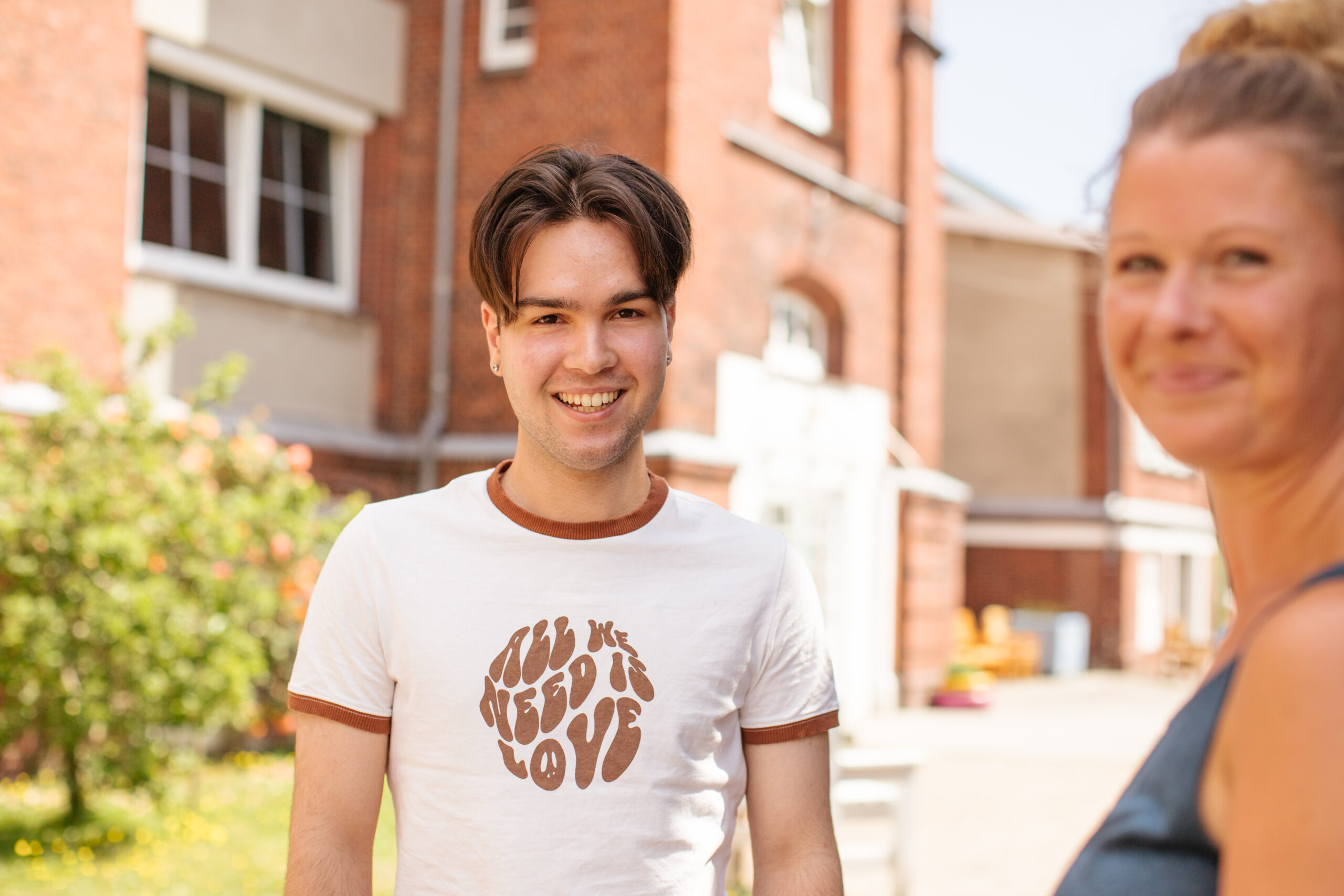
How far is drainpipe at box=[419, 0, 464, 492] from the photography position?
11516 millimetres

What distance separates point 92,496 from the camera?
6.51 metres

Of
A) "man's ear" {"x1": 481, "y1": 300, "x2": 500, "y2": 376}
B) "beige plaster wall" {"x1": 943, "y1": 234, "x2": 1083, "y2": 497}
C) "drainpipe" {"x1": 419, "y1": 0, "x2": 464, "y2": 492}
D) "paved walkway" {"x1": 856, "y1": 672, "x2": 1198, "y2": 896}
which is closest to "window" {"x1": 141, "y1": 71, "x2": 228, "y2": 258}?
"drainpipe" {"x1": 419, "y1": 0, "x2": 464, "y2": 492}

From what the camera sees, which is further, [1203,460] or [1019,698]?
[1019,698]

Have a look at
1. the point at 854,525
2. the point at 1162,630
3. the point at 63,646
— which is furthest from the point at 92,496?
the point at 1162,630

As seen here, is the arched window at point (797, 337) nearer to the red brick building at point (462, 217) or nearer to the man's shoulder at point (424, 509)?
the red brick building at point (462, 217)

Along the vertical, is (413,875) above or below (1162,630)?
above

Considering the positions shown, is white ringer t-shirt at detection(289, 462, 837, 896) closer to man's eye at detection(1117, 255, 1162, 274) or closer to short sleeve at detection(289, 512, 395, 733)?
short sleeve at detection(289, 512, 395, 733)

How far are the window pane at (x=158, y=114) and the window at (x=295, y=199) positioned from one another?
0.92m

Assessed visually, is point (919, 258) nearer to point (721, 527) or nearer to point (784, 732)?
point (721, 527)

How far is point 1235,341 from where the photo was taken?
0.96 m

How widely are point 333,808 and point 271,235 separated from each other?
962 centimetres

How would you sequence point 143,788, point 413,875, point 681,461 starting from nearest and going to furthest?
point 413,875 → point 143,788 → point 681,461

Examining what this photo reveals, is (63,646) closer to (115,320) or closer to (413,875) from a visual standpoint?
(115,320)

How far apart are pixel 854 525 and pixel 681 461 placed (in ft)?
12.1
